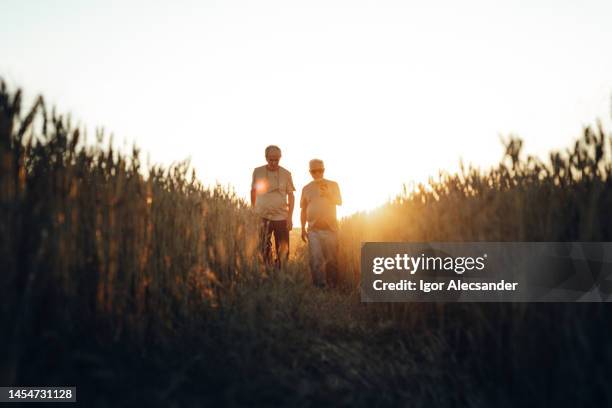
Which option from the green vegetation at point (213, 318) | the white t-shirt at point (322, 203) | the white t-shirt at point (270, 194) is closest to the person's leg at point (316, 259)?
the white t-shirt at point (322, 203)

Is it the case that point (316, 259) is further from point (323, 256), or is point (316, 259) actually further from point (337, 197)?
point (337, 197)

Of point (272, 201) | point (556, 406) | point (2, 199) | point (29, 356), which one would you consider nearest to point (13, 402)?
point (29, 356)

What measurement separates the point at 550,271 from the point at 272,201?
365 cm

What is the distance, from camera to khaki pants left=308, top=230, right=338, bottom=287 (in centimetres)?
515

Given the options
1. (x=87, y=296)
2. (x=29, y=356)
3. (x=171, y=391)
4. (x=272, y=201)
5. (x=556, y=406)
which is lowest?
(x=556, y=406)

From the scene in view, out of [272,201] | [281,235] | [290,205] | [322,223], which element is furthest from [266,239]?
[322,223]

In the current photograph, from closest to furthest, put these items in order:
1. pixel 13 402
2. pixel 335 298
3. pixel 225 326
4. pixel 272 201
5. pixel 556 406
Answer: pixel 13 402 → pixel 556 406 → pixel 225 326 → pixel 335 298 → pixel 272 201

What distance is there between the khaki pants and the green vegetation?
249cm

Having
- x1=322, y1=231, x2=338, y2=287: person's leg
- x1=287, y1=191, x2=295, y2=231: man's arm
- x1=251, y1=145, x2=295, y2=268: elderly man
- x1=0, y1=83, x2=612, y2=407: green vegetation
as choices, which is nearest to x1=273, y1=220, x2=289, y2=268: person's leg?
x1=251, y1=145, x2=295, y2=268: elderly man

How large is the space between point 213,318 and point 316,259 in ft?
9.29

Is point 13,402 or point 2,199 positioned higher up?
point 2,199

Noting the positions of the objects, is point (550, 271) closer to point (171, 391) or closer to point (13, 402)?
point (171, 391)

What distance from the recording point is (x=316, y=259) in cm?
520

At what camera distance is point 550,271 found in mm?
1917
